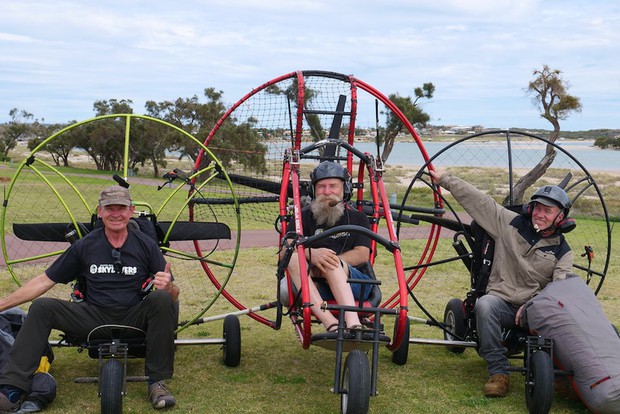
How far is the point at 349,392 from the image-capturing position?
389 cm

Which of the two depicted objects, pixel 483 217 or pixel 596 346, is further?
pixel 483 217

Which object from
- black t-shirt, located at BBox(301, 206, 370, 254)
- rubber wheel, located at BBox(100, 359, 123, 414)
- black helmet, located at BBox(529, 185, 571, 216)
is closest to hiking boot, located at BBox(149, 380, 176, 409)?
rubber wheel, located at BBox(100, 359, 123, 414)

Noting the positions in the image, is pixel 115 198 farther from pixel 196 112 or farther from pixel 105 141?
pixel 196 112

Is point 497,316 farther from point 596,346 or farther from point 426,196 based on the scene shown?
point 426,196

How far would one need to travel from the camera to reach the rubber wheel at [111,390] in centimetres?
402

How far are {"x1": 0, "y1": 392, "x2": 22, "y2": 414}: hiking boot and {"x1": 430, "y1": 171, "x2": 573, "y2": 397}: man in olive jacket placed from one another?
3079 mm

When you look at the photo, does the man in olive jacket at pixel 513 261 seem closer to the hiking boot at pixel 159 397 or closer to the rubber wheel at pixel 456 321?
the rubber wheel at pixel 456 321

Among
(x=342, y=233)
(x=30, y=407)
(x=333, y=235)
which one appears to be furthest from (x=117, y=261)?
→ (x=342, y=233)

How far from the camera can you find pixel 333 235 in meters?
4.84

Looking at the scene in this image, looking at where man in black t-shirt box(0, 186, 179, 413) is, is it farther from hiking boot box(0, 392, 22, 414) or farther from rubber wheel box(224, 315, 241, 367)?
rubber wheel box(224, 315, 241, 367)

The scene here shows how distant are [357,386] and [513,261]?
184cm

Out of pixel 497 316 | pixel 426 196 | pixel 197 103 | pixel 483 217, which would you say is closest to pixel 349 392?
pixel 497 316

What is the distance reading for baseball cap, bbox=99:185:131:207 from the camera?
14.6 feet

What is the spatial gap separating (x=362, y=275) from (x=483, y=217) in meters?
1.19
